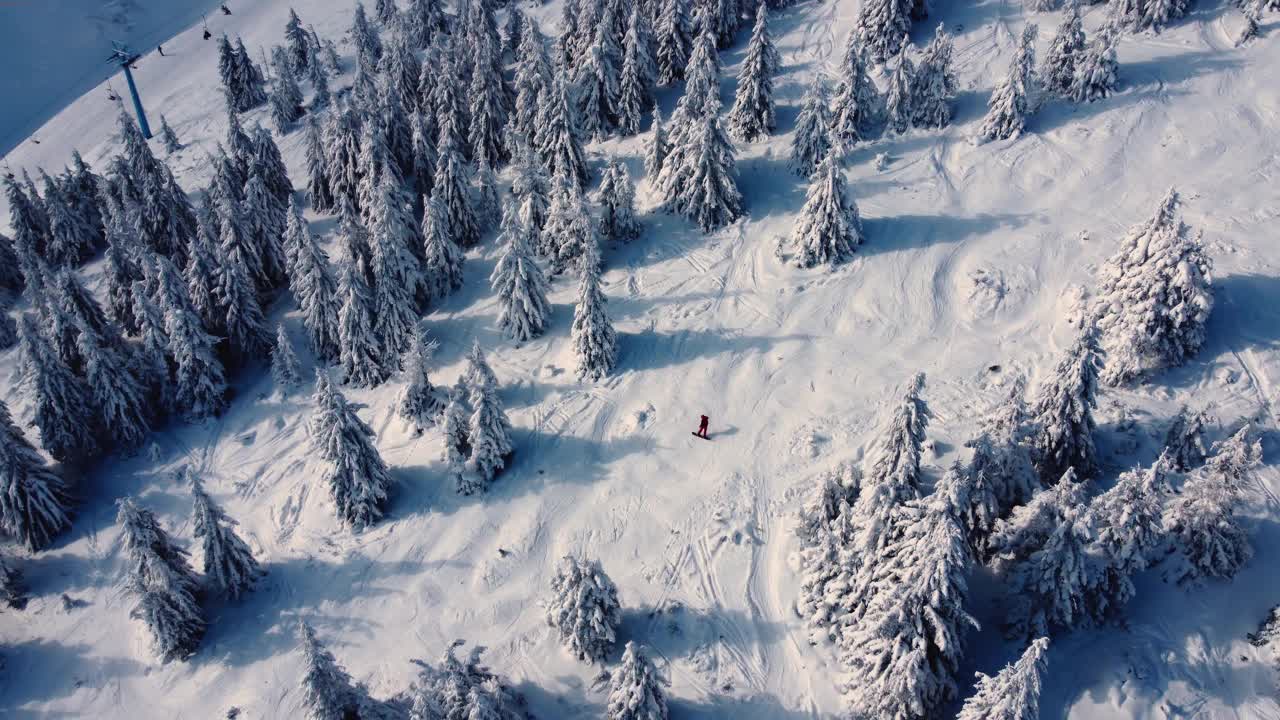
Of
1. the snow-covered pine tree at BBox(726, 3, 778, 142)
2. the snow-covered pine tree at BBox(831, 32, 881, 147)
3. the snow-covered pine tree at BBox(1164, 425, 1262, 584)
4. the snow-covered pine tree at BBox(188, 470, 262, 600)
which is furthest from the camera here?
the snow-covered pine tree at BBox(726, 3, 778, 142)

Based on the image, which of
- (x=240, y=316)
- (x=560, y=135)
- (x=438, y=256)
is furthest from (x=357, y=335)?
(x=560, y=135)

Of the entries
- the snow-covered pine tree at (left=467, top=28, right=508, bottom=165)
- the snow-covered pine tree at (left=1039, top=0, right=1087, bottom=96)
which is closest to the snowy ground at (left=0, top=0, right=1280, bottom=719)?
the snow-covered pine tree at (left=1039, top=0, right=1087, bottom=96)

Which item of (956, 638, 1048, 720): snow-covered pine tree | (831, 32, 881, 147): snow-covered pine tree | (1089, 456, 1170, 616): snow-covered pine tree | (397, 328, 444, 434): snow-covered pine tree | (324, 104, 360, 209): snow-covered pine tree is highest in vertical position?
(324, 104, 360, 209): snow-covered pine tree

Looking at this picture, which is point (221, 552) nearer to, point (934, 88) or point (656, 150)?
point (656, 150)

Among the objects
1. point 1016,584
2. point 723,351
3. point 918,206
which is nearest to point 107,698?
point 723,351

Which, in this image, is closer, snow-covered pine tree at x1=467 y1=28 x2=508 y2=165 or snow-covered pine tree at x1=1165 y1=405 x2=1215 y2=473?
snow-covered pine tree at x1=1165 y1=405 x2=1215 y2=473

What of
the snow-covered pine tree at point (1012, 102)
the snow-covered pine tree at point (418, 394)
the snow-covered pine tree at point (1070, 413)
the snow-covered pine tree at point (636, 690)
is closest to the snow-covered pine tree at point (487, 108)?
the snow-covered pine tree at point (418, 394)

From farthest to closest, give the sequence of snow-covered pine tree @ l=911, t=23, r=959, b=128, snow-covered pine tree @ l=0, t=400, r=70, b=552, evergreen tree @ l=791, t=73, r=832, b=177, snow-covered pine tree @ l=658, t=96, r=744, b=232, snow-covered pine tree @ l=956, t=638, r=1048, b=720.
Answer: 1. snow-covered pine tree @ l=911, t=23, r=959, b=128
2. evergreen tree @ l=791, t=73, r=832, b=177
3. snow-covered pine tree @ l=658, t=96, r=744, b=232
4. snow-covered pine tree @ l=0, t=400, r=70, b=552
5. snow-covered pine tree @ l=956, t=638, r=1048, b=720

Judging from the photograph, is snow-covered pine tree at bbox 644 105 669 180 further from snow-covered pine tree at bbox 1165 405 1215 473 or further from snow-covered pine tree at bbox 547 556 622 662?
snow-covered pine tree at bbox 1165 405 1215 473
